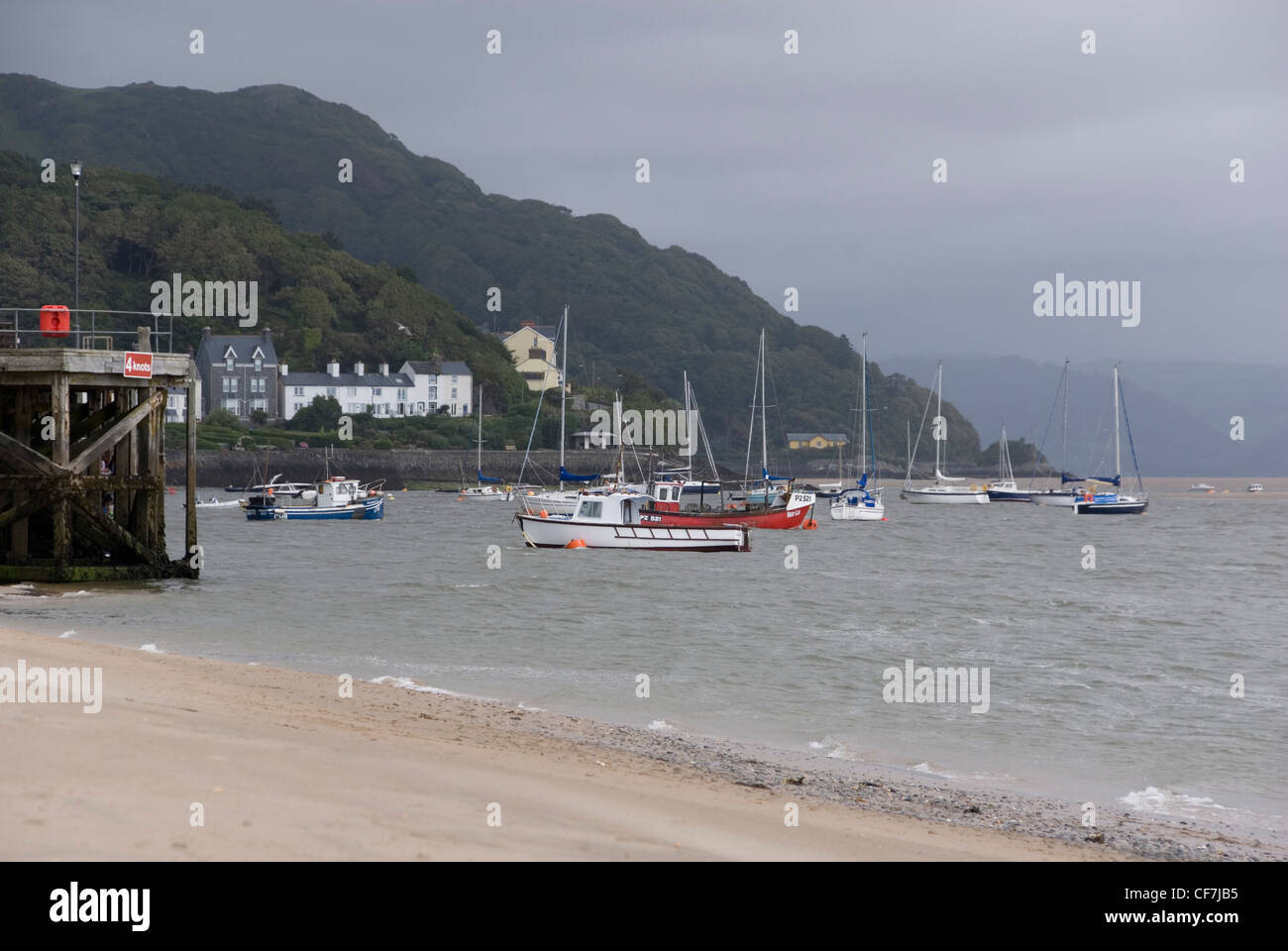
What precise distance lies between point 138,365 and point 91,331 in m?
2.36

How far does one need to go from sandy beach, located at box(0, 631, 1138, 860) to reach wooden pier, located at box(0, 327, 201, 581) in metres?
12.5

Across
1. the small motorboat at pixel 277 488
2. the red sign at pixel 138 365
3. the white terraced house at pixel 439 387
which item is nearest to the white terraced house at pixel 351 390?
the white terraced house at pixel 439 387

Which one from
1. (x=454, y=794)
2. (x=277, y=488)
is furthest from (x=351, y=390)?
(x=454, y=794)

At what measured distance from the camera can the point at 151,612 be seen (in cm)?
2252

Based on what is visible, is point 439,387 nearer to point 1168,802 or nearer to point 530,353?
point 530,353

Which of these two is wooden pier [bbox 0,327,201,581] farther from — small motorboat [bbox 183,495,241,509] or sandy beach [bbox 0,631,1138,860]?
small motorboat [bbox 183,495,241,509]

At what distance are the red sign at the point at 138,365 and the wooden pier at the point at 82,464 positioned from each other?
0.31ft

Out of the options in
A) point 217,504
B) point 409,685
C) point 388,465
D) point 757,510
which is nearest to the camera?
point 409,685

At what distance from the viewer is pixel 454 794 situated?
344 inches

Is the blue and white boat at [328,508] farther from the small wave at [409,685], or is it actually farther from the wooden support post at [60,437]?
the small wave at [409,685]

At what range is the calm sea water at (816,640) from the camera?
47.0ft

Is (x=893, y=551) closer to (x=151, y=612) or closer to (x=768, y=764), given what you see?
(x=151, y=612)
